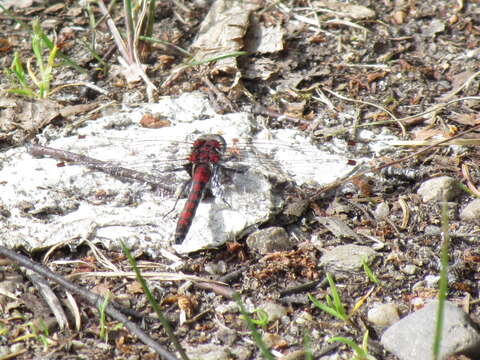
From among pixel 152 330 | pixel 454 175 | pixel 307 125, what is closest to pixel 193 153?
pixel 307 125

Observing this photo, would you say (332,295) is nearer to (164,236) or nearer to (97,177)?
(164,236)

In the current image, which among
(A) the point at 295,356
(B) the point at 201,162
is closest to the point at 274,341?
(A) the point at 295,356

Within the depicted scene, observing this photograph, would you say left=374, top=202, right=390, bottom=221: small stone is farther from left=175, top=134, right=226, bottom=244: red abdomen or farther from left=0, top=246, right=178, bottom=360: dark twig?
left=0, top=246, right=178, bottom=360: dark twig

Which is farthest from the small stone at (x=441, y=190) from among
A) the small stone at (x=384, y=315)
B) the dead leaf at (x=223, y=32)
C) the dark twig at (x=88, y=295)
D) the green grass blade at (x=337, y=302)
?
the dark twig at (x=88, y=295)

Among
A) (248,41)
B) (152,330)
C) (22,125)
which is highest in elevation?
(248,41)

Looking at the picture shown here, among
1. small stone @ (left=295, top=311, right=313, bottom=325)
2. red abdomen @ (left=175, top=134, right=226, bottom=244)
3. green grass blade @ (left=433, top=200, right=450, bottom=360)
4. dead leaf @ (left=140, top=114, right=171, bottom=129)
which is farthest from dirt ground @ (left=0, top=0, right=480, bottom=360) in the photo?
green grass blade @ (left=433, top=200, right=450, bottom=360)

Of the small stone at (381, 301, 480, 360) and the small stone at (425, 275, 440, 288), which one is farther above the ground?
the small stone at (381, 301, 480, 360)
